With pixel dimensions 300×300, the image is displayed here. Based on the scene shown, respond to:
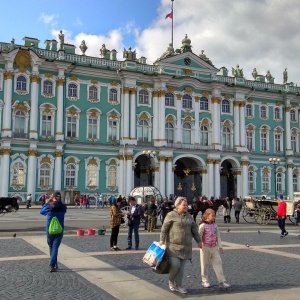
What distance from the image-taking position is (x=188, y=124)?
5616cm

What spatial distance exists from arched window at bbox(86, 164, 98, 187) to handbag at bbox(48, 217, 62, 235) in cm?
3987

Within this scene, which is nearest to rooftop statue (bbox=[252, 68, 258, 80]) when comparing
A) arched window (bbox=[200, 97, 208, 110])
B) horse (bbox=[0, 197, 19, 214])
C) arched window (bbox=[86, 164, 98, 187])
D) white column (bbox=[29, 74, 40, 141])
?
arched window (bbox=[200, 97, 208, 110])

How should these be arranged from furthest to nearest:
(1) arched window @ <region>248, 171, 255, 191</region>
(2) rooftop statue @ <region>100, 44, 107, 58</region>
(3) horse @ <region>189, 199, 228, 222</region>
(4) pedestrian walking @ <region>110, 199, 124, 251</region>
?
(1) arched window @ <region>248, 171, 255, 191</region> → (2) rooftop statue @ <region>100, 44, 107, 58</region> → (3) horse @ <region>189, 199, 228, 222</region> → (4) pedestrian walking @ <region>110, 199, 124, 251</region>

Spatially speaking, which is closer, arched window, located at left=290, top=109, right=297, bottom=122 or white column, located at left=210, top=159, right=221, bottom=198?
white column, located at left=210, top=159, right=221, bottom=198

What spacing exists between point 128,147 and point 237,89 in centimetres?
1759

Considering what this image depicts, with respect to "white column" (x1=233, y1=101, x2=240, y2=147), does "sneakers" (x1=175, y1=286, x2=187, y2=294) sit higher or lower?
lower

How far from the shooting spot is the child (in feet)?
30.8

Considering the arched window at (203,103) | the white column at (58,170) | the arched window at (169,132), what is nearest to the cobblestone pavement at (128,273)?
the white column at (58,170)

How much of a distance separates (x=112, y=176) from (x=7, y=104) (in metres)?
14.1

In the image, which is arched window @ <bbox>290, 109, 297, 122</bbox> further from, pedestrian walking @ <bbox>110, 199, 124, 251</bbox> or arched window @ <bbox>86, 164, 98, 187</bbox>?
pedestrian walking @ <bbox>110, 199, 124, 251</bbox>

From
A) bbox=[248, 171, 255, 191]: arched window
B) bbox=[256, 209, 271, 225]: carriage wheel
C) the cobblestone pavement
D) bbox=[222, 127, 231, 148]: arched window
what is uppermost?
bbox=[222, 127, 231, 148]: arched window

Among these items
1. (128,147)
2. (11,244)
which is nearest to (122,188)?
(128,147)

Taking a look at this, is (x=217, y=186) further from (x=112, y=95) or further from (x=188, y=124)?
(x=112, y=95)

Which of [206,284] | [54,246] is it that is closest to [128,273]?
[54,246]
